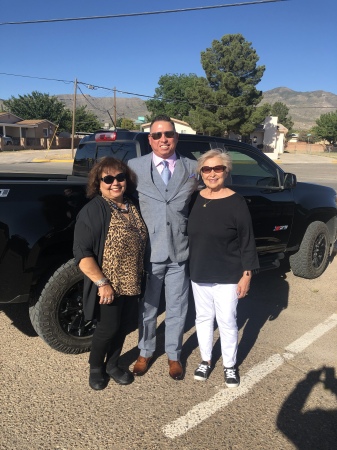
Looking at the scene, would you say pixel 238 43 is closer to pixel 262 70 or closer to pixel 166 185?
pixel 262 70

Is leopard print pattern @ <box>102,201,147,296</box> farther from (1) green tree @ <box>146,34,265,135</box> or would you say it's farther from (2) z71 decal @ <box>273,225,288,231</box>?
(1) green tree @ <box>146,34,265,135</box>

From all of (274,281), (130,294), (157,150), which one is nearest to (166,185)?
(157,150)

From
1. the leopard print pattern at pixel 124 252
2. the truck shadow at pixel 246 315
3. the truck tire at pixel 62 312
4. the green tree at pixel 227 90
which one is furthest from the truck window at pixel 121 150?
the green tree at pixel 227 90

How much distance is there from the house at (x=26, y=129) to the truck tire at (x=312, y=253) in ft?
145

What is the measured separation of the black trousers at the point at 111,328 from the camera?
8.06 ft

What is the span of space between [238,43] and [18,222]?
53.8m

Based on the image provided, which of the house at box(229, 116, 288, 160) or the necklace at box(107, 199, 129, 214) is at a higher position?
the house at box(229, 116, 288, 160)

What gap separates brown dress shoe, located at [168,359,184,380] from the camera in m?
2.79

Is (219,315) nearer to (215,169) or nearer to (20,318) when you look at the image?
(215,169)

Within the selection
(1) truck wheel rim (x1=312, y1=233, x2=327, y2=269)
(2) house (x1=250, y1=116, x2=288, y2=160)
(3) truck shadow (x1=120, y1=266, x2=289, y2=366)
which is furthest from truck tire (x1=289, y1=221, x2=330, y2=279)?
(2) house (x1=250, y1=116, x2=288, y2=160)

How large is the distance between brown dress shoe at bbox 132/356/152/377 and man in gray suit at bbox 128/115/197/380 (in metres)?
0.21

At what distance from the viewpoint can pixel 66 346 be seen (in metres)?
2.99

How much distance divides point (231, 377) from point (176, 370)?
15.8 inches

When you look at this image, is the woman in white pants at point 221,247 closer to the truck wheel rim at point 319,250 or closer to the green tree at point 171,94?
the truck wheel rim at point 319,250
